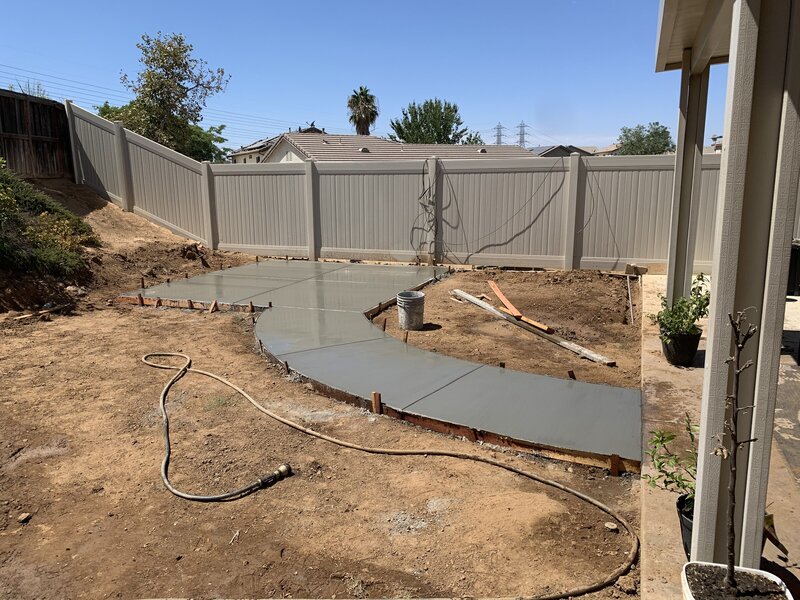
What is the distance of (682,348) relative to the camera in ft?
17.8

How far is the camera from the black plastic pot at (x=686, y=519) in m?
2.56

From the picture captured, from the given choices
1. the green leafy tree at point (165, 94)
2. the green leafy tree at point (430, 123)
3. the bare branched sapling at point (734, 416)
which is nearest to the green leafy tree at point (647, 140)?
the green leafy tree at point (430, 123)

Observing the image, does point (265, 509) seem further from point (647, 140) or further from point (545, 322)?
point (647, 140)

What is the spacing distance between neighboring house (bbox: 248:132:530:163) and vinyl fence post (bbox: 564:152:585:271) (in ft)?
48.6

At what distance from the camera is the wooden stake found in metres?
4.76

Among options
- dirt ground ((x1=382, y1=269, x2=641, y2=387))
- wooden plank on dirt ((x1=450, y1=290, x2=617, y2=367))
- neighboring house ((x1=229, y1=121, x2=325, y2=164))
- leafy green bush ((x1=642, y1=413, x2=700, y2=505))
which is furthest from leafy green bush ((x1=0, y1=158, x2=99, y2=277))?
neighboring house ((x1=229, y1=121, x2=325, y2=164))

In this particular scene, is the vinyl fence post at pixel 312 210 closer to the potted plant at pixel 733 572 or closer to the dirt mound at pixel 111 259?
the dirt mound at pixel 111 259

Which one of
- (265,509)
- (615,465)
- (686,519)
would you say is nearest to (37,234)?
(265,509)

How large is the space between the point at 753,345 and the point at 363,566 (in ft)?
6.69

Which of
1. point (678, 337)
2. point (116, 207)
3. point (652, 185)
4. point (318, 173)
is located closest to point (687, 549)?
point (678, 337)

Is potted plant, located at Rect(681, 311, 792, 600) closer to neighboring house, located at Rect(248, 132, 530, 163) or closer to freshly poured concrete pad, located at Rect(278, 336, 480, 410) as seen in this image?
freshly poured concrete pad, located at Rect(278, 336, 480, 410)

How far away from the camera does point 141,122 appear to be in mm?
19516

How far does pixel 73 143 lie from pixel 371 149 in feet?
48.2

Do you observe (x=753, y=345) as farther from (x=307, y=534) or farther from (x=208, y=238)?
(x=208, y=238)
